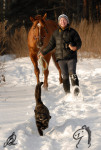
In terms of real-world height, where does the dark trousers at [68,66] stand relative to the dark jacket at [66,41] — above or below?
below

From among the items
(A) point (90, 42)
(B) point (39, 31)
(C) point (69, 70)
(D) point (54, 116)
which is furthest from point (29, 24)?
(D) point (54, 116)

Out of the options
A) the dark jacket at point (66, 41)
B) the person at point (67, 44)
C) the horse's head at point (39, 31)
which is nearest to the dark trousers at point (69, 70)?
the person at point (67, 44)

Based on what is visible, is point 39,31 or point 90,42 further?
point 90,42

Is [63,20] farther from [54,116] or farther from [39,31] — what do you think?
[54,116]

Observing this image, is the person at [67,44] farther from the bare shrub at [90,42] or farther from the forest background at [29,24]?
the bare shrub at [90,42]

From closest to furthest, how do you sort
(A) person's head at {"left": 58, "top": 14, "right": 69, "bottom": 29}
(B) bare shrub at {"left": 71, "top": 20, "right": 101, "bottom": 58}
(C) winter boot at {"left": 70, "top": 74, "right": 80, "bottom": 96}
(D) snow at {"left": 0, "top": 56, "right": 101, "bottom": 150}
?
(D) snow at {"left": 0, "top": 56, "right": 101, "bottom": 150}
(A) person's head at {"left": 58, "top": 14, "right": 69, "bottom": 29}
(C) winter boot at {"left": 70, "top": 74, "right": 80, "bottom": 96}
(B) bare shrub at {"left": 71, "top": 20, "right": 101, "bottom": 58}

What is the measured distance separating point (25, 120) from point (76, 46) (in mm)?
2212

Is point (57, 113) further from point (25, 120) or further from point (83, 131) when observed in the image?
point (83, 131)

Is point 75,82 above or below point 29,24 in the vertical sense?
below

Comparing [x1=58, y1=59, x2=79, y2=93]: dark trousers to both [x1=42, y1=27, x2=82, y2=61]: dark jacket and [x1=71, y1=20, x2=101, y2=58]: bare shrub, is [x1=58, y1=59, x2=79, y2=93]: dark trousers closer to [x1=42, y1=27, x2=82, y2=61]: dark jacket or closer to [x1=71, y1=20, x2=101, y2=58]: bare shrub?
[x1=42, y1=27, x2=82, y2=61]: dark jacket

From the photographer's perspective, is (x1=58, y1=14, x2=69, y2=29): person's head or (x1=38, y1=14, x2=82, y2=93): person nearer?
(x1=58, y1=14, x2=69, y2=29): person's head

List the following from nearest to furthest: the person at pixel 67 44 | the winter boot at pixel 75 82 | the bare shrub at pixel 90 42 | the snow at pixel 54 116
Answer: the snow at pixel 54 116 → the person at pixel 67 44 → the winter boot at pixel 75 82 → the bare shrub at pixel 90 42

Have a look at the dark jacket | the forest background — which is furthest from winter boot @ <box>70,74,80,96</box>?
the forest background

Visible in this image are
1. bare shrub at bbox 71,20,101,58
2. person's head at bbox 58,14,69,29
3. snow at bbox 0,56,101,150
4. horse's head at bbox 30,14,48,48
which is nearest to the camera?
snow at bbox 0,56,101,150
